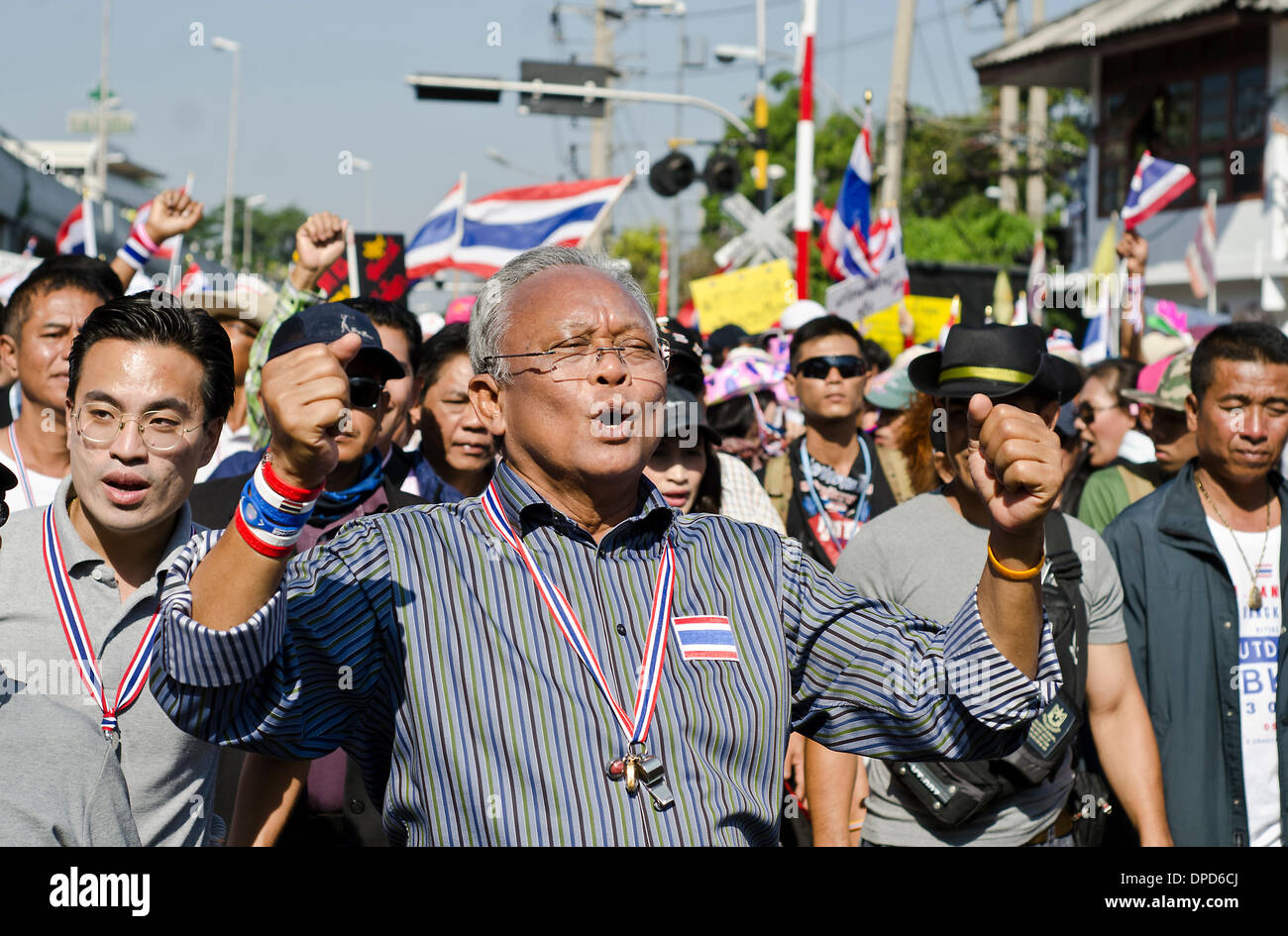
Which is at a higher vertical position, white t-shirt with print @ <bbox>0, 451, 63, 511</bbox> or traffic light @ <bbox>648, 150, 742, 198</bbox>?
traffic light @ <bbox>648, 150, 742, 198</bbox>

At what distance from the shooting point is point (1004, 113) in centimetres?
2992

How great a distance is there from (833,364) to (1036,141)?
23.2 metres

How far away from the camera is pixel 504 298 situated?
8.36 ft

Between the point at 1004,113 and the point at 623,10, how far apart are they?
28.2 ft

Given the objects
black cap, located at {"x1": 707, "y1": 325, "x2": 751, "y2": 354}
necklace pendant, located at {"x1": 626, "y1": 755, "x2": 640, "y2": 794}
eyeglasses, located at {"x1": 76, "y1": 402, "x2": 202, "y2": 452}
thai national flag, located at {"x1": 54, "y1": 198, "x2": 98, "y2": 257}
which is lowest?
necklace pendant, located at {"x1": 626, "y1": 755, "x2": 640, "y2": 794}

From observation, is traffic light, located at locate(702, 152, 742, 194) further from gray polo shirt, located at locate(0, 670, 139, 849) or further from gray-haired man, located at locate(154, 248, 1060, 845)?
gray polo shirt, located at locate(0, 670, 139, 849)

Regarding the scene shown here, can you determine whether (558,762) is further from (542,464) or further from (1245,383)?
(1245,383)

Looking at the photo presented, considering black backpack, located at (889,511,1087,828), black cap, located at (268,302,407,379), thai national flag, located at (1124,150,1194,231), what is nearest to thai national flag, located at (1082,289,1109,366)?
thai national flag, located at (1124,150,1194,231)

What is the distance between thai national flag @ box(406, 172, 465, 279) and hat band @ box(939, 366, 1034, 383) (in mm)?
8760

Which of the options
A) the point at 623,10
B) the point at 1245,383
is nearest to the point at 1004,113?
the point at 623,10

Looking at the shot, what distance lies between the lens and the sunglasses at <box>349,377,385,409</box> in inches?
138

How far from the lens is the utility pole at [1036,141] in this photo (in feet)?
93.4

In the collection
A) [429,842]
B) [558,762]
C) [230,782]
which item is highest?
[558,762]
